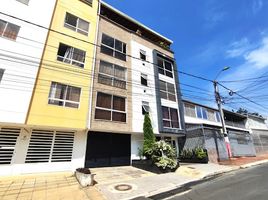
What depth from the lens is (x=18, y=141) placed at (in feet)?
35.2

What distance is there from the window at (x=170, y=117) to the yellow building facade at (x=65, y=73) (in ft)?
27.5

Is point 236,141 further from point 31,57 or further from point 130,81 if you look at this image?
point 31,57

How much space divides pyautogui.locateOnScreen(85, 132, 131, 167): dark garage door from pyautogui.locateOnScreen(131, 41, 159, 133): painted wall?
175 cm

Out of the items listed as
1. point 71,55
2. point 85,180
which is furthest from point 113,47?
point 85,180

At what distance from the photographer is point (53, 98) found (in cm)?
1188

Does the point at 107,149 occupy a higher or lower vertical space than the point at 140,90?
lower

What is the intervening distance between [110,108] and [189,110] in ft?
45.6

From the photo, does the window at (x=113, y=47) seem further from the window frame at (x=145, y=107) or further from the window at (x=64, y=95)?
the window at (x=64, y=95)

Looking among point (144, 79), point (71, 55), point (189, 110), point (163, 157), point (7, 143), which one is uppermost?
point (71, 55)

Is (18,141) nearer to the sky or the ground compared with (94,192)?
nearer to the sky

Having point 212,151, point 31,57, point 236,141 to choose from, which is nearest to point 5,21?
point 31,57

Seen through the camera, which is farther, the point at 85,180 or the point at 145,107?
the point at 145,107

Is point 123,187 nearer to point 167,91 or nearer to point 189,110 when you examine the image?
point 167,91

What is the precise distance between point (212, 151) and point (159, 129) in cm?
578
